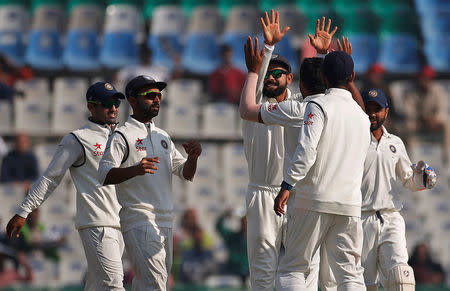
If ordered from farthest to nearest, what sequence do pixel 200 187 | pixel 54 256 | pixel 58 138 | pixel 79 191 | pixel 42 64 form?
pixel 42 64 < pixel 58 138 < pixel 200 187 < pixel 54 256 < pixel 79 191

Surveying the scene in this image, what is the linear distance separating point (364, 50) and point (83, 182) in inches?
443

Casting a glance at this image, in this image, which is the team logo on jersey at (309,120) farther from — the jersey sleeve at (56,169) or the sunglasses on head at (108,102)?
the jersey sleeve at (56,169)

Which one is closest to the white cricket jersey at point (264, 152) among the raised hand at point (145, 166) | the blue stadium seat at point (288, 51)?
the raised hand at point (145, 166)

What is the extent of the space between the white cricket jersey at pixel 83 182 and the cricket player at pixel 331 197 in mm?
1713

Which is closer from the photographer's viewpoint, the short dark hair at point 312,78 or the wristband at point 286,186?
the wristband at point 286,186

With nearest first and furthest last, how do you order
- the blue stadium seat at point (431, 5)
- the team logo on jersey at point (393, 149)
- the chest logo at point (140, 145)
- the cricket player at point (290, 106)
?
the cricket player at point (290, 106) → the chest logo at point (140, 145) → the team logo on jersey at point (393, 149) → the blue stadium seat at point (431, 5)

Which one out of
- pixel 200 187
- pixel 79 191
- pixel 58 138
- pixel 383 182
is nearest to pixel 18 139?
pixel 58 138

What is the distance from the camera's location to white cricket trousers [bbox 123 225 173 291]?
707 cm

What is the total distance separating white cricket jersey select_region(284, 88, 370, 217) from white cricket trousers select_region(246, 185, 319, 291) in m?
0.80

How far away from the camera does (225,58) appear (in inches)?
640

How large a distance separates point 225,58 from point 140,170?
31.7ft

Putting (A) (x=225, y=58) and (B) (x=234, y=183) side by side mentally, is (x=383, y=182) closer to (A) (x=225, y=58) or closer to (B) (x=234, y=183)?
(B) (x=234, y=183)

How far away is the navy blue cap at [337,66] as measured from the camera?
679 centimetres

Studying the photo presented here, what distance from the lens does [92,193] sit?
772 cm
